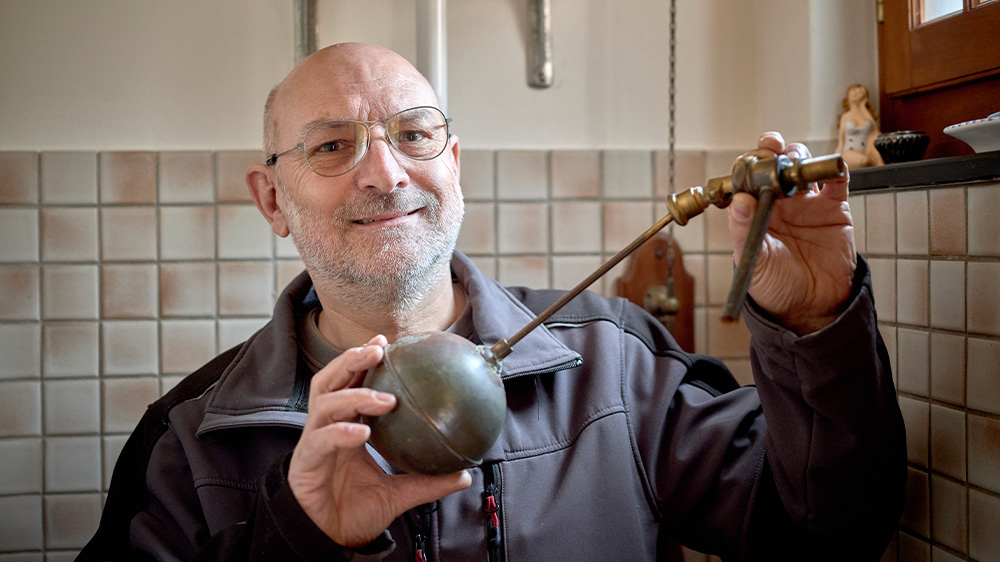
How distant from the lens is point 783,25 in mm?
1989

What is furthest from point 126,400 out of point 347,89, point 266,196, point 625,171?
point 625,171

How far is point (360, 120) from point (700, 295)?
115cm

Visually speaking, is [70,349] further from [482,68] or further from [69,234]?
[482,68]

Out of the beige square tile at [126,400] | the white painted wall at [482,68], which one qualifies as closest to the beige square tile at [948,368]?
the white painted wall at [482,68]

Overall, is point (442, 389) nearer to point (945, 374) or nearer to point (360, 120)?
point (360, 120)

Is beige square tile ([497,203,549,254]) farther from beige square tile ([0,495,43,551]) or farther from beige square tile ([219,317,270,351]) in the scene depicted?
beige square tile ([0,495,43,551])

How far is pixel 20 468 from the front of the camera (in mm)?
A: 1963

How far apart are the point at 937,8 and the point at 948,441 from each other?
952 mm

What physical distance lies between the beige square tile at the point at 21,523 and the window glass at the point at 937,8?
8.06ft

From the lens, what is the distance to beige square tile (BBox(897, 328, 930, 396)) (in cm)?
128

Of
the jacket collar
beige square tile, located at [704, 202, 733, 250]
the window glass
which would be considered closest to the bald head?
the jacket collar

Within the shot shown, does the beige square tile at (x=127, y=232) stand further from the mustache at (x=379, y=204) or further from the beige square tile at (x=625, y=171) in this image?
the beige square tile at (x=625, y=171)

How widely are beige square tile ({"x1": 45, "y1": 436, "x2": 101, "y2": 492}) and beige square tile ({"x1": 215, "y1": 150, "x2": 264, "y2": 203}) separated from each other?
74 centimetres

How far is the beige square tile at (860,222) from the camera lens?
57.1 inches
